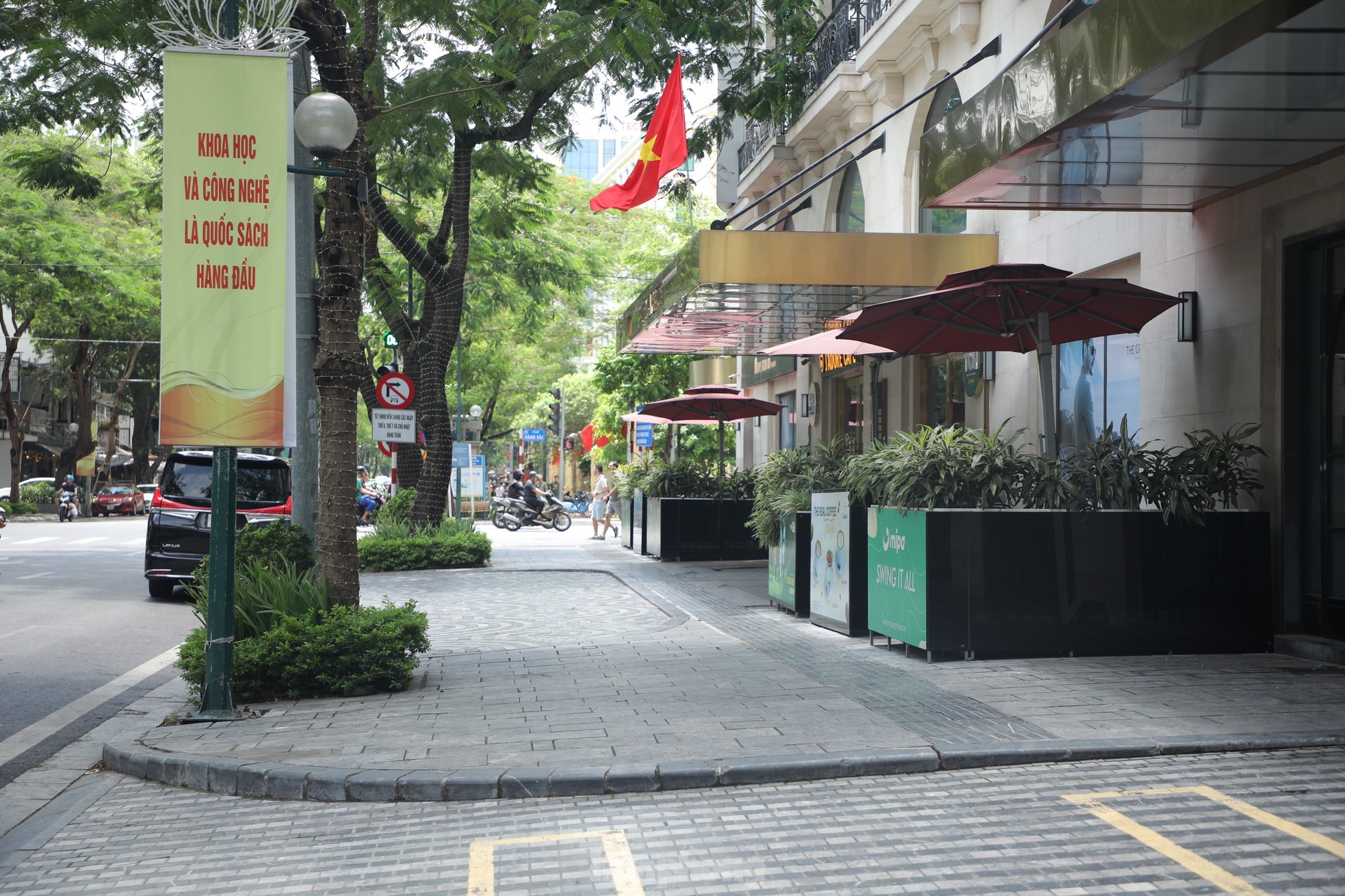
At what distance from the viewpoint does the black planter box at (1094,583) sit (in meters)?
8.88

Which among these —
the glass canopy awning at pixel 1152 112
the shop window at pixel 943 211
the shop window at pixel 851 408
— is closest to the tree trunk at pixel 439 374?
the shop window at pixel 851 408

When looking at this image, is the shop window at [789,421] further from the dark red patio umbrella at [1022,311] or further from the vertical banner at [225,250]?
the vertical banner at [225,250]

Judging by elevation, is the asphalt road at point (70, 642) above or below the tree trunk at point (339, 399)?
below

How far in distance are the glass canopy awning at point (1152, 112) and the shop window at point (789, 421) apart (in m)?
13.9

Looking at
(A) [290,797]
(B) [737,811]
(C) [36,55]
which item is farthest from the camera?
(C) [36,55]

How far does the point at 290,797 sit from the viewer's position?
5.91 m

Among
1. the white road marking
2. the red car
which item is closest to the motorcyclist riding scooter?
the red car

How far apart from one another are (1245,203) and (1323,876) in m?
7.04

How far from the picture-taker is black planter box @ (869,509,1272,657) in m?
8.88

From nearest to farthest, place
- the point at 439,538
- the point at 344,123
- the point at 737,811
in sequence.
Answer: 1. the point at 737,811
2. the point at 344,123
3. the point at 439,538

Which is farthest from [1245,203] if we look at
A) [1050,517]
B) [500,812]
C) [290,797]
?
[290,797]

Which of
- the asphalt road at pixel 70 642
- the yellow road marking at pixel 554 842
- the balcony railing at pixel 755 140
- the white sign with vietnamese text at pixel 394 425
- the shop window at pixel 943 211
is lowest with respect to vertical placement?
the asphalt road at pixel 70 642

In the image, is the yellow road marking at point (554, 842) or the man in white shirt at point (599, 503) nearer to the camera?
the yellow road marking at point (554, 842)

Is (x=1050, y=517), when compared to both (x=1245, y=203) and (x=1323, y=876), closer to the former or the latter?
(x=1245, y=203)
